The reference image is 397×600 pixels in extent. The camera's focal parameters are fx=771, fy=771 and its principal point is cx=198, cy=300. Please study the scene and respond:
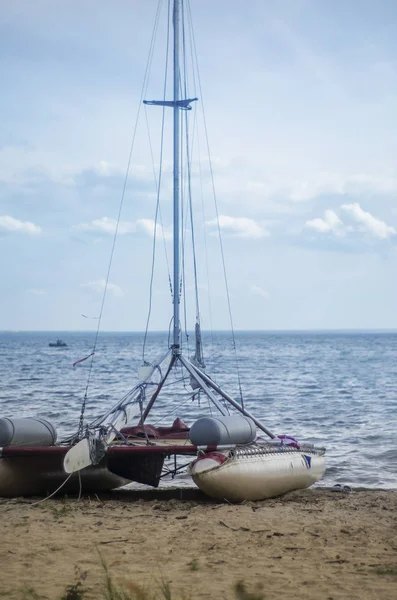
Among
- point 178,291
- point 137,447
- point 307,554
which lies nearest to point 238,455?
point 137,447

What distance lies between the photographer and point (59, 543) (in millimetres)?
8648

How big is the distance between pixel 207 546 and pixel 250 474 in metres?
2.90

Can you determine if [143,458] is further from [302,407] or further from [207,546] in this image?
[302,407]

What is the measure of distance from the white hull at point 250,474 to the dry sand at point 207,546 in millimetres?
213

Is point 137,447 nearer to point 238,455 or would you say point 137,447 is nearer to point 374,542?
point 238,455

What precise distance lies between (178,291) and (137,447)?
12.6ft

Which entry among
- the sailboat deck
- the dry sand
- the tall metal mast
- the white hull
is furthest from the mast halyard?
the dry sand

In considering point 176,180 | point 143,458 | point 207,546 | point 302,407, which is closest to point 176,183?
point 176,180

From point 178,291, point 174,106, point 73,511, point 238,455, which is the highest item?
point 174,106

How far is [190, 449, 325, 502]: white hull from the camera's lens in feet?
36.3

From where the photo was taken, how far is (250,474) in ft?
37.1

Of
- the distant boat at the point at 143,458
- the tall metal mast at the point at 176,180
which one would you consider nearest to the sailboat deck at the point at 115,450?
the distant boat at the point at 143,458

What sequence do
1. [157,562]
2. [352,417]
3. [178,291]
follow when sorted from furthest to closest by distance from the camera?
[352,417] → [178,291] → [157,562]

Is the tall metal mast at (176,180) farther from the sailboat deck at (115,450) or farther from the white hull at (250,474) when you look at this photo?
the white hull at (250,474)
